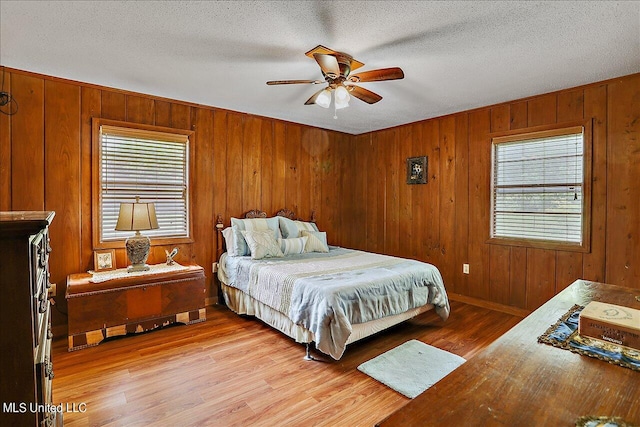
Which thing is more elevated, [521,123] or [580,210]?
[521,123]

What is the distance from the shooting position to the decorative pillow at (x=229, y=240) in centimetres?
373

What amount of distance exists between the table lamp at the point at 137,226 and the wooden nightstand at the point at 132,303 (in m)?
0.18

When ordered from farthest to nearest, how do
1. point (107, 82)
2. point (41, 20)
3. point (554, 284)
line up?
point (554, 284)
point (107, 82)
point (41, 20)

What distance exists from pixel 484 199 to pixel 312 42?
2.78 m

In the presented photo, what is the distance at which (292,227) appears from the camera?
4.20m

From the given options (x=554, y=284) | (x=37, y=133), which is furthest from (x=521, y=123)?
(x=37, y=133)

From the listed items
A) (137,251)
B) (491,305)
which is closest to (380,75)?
(137,251)

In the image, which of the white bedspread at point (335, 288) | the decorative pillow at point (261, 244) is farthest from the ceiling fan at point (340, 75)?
the decorative pillow at point (261, 244)

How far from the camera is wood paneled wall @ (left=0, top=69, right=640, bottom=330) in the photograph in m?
2.91

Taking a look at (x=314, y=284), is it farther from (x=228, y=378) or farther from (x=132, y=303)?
(x=132, y=303)

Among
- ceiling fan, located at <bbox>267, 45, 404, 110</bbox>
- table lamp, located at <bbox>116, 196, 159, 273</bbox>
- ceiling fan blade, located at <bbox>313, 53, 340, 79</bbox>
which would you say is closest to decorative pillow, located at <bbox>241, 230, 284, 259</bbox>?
table lamp, located at <bbox>116, 196, 159, 273</bbox>

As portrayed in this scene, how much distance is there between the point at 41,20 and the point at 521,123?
426 cm

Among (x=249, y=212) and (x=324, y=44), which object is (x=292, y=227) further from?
(x=324, y=44)

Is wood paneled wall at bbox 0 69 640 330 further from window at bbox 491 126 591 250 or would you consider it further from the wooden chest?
the wooden chest
